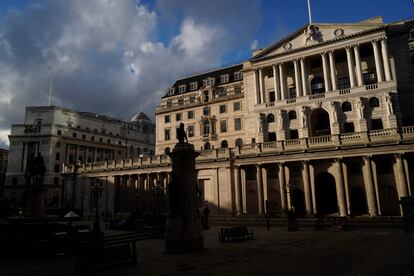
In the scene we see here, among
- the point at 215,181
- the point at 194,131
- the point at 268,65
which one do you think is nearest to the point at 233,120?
the point at 194,131

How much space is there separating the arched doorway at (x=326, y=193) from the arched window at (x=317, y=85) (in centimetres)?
1440

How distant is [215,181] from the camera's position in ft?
154

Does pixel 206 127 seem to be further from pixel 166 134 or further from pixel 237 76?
pixel 237 76

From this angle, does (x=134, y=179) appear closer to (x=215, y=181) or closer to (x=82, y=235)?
(x=215, y=181)

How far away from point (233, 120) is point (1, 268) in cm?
5045

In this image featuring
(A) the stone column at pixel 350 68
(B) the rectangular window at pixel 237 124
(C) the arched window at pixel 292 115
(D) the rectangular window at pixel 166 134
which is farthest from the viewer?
(D) the rectangular window at pixel 166 134

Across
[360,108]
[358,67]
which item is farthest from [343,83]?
[360,108]

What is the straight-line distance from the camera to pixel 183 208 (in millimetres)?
17828

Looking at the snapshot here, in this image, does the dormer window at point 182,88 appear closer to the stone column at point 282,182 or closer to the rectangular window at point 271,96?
the rectangular window at point 271,96

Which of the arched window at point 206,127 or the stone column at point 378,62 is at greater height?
the stone column at point 378,62

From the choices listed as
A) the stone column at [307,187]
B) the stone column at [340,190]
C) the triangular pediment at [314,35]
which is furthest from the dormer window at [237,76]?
the stone column at [340,190]

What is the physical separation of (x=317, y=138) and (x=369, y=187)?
28.0 feet

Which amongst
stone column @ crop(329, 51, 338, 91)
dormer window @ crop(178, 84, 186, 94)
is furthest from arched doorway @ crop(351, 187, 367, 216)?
dormer window @ crop(178, 84, 186, 94)

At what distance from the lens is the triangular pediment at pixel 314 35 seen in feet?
153
